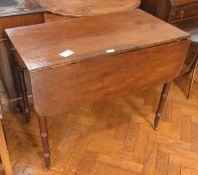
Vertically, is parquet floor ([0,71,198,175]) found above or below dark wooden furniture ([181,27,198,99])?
below

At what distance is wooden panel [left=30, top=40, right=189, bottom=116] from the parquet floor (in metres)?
0.48

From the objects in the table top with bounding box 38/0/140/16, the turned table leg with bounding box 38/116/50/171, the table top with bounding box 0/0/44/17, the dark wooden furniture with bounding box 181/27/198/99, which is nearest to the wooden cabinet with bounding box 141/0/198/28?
the dark wooden furniture with bounding box 181/27/198/99

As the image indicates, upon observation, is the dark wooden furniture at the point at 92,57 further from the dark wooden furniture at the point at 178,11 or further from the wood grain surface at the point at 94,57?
the dark wooden furniture at the point at 178,11

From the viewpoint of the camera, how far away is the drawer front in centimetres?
203

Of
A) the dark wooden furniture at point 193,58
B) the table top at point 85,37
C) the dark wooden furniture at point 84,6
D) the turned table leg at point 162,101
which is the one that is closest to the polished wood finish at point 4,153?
the table top at point 85,37

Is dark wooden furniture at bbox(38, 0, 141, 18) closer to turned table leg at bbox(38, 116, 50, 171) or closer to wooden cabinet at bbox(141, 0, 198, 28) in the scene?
wooden cabinet at bbox(141, 0, 198, 28)

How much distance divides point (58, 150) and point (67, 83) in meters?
0.64

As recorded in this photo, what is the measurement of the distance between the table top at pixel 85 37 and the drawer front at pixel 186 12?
1.89 ft

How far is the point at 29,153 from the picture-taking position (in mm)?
1628

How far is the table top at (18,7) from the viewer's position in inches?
57.1

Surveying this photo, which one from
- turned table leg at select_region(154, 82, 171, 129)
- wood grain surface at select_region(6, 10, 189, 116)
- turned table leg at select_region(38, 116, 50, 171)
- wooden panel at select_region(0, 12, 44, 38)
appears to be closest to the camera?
wood grain surface at select_region(6, 10, 189, 116)

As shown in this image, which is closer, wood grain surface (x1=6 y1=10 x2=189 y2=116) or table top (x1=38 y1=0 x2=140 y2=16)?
wood grain surface (x1=6 y1=10 x2=189 y2=116)

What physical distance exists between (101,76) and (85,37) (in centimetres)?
24

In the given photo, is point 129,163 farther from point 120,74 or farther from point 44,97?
point 44,97
